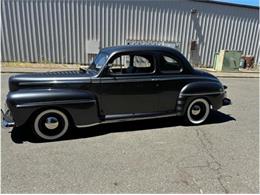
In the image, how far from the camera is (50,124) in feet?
14.4

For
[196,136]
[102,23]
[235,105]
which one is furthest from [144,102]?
[102,23]

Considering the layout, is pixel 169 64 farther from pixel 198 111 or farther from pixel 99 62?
pixel 99 62

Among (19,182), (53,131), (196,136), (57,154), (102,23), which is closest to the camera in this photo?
(19,182)

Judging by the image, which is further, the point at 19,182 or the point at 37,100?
the point at 37,100

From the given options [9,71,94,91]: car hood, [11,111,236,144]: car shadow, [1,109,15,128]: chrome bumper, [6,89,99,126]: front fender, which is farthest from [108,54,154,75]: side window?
[1,109,15,128]: chrome bumper

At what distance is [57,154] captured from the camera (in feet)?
12.8

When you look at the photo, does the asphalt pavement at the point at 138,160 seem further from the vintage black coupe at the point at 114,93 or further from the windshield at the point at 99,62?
the windshield at the point at 99,62

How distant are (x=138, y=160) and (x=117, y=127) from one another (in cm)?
141

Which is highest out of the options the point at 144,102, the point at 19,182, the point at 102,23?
the point at 102,23

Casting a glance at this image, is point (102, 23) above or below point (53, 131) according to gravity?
above

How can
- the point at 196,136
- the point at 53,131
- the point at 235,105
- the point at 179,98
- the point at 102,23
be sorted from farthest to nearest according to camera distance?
1. the point at 102,23
2. the point at 235,105
3. the point at 179,98
4. the point at 196,136
5. the point at 53,131

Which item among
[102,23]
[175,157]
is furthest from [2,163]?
[102,23]

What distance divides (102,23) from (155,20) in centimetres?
312

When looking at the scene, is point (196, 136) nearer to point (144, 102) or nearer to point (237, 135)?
point (237, 135)
